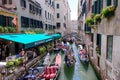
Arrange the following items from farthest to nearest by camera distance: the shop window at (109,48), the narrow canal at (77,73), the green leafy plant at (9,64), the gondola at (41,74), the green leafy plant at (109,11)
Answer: the narrow canal at (77,73) → the gondola at (41,74) → the shop window at (109,48) → the green leafy plant at (9,64) → the green leafy plant at (109,11)

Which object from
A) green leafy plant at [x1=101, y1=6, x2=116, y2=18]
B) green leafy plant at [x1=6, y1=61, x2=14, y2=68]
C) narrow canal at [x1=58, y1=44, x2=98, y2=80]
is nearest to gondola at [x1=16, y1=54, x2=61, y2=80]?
green leafy plant at [x1=6, y1=61, x2=14, y2=68]

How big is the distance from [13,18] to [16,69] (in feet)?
28.3

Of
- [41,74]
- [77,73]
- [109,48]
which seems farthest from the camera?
[77,73]

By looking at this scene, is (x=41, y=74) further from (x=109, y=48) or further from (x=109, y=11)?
(x=109, y=11)

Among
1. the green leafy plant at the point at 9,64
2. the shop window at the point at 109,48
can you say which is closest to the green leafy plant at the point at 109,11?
the shop window at the point at 109,48

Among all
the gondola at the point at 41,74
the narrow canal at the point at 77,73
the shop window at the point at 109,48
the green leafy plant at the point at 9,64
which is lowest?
the narrow canal at the point at 77,73

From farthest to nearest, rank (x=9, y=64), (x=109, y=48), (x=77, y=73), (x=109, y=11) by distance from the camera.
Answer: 1. (x=77, y=73)
2. (x=109, y=48)
3. (x=9, y=64)
4. (x=109, y=11)

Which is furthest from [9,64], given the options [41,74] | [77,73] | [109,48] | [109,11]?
[77,73]

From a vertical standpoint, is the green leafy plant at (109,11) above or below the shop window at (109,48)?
above

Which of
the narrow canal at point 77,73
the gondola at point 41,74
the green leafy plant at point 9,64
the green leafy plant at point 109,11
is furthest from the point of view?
the narrow canal at point 77,73

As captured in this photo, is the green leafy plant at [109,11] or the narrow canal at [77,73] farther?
the narrow canal at [77,73]

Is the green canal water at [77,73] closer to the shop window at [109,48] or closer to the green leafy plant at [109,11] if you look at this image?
the shop window at [109,48]

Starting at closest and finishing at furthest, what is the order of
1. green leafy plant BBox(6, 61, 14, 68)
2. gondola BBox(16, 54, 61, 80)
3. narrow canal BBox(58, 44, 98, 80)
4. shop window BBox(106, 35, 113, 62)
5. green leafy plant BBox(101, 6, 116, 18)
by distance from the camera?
green leafy plant BBox(101, 6, 116, 18) → green leafy plant BBox(6, 61, 14, 68) → shop window BBox(106, 35, 113, 62) → gondola BBox(16, 54, 61, 80) → narrow canal BBox(58, 44, 98, 80)

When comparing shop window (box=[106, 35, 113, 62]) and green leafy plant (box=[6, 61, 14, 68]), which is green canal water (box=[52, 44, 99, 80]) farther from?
green leafy plant (box=[6, 61, 14, 68])
